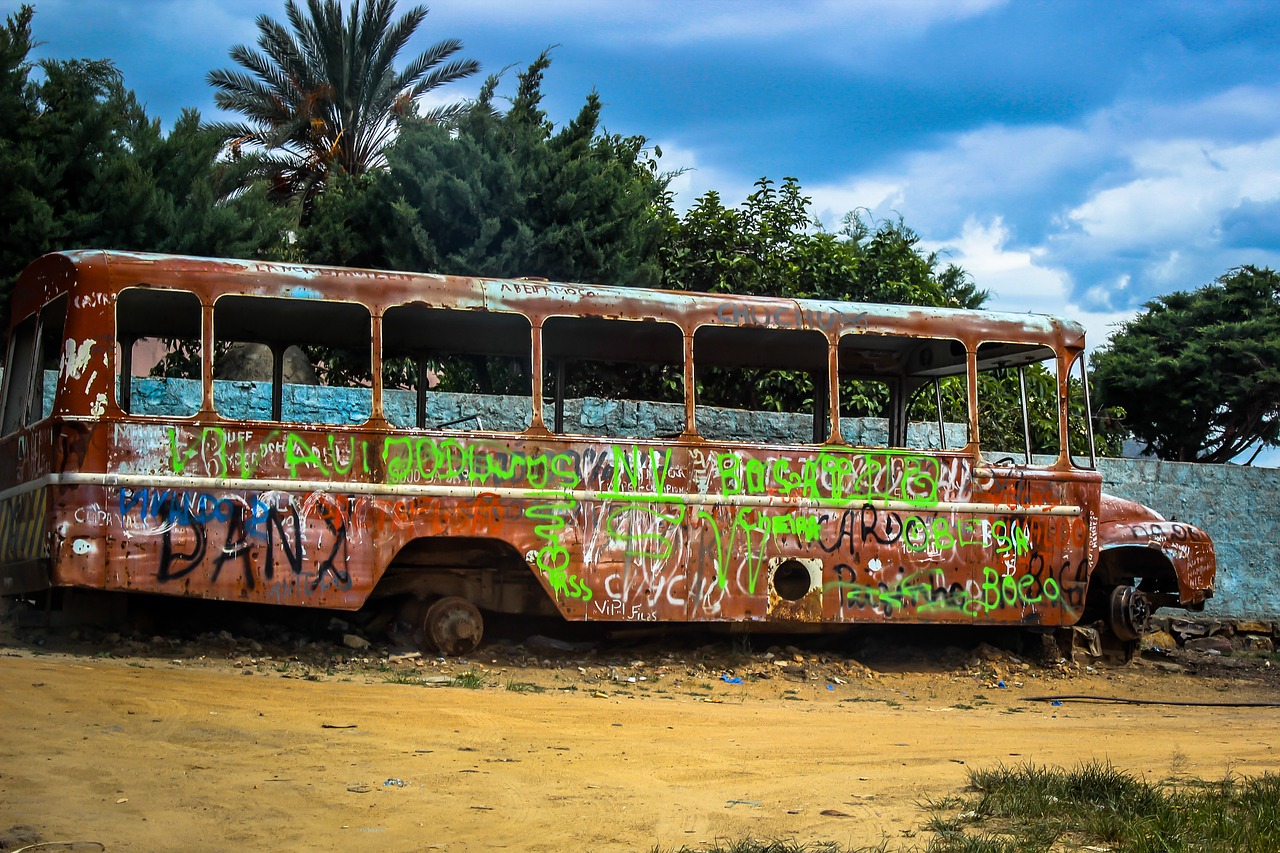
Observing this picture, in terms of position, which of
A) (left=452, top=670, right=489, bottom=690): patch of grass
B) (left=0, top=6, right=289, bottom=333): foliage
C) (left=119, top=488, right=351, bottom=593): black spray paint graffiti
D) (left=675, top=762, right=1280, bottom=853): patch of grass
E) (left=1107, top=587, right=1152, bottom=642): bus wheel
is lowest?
(left=675, top=762, right=1280, bottom=853): patch of grass

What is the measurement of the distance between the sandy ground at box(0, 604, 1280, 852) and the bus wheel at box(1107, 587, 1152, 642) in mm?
441

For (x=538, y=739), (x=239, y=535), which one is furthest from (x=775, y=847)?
(x=239, y=535)

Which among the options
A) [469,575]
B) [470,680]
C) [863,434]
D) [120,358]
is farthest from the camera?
[863,434]

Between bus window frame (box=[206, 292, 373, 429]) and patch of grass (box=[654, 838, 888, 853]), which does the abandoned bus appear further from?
patch of grass (box=[654, 838, 888, 853])

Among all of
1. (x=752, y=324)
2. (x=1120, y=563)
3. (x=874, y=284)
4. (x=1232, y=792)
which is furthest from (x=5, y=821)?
(x=874, y=284)

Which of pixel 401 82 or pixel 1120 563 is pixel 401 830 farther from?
pixel 401 82

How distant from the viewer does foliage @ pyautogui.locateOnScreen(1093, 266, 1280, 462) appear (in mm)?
30875

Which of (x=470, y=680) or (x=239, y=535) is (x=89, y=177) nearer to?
(x=239, y=535)

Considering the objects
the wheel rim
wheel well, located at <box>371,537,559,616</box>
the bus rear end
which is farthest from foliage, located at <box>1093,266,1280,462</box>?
the bus rear end

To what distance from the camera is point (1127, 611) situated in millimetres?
10852

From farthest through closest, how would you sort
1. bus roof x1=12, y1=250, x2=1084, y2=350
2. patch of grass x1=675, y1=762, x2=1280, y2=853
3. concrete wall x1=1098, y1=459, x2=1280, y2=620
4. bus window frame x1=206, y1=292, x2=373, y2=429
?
concrete wall x1=1098, y1=459, x2=1280, y2=620, bus window frame x1=206, y1=292, x2=373, y2=429, bus roof x1=12, y1=250, x2=1084, y2=350, patch of grass x1=675, y1=762, x2=1280, y2=853

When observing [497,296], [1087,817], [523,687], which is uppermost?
[497,296]

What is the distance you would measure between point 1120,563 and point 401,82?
652 inches

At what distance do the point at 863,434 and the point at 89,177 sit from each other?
8975 millimetres
